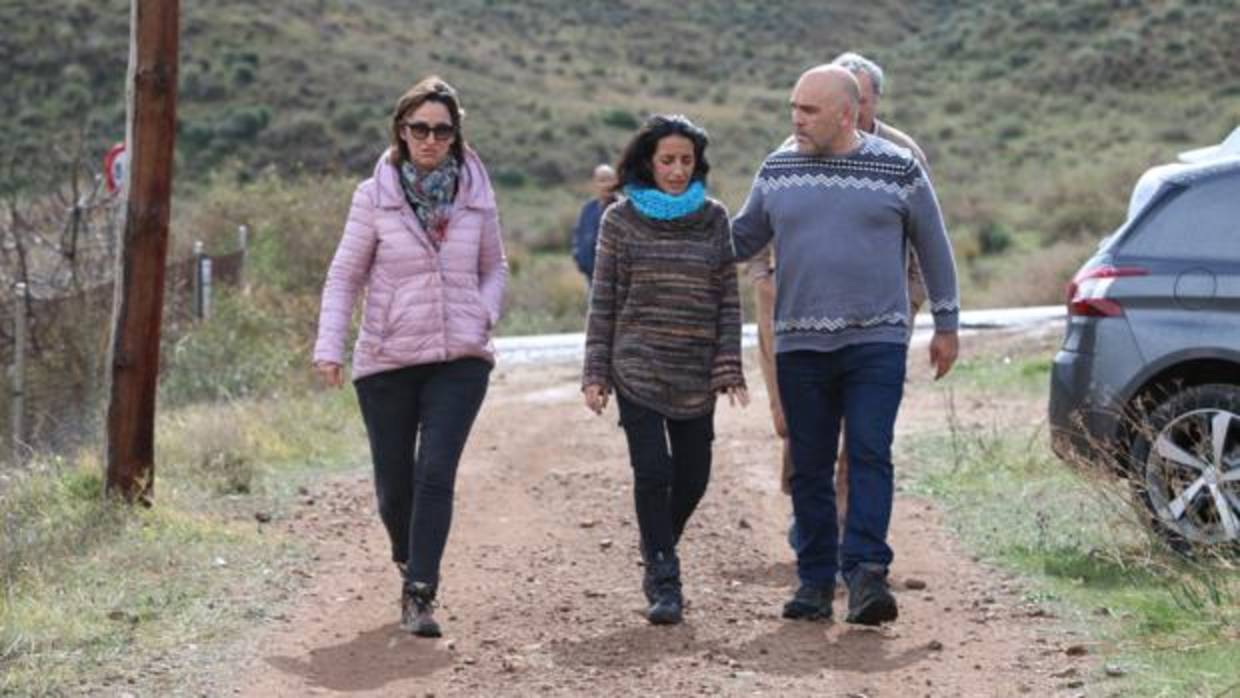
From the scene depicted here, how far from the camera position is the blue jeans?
865cm

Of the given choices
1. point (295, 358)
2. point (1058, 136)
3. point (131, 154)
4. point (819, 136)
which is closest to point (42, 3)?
point (1058, 136)

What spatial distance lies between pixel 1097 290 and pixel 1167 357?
423 mm

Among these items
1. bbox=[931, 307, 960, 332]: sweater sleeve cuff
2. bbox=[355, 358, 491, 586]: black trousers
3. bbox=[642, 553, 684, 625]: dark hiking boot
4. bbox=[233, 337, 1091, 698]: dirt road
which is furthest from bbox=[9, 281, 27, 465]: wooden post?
bbox=[931, 307, 960, 332]: sweater sleeve cuff

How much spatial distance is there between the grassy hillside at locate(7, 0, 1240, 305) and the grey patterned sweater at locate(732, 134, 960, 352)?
86.0ft

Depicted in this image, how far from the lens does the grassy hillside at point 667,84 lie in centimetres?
4688

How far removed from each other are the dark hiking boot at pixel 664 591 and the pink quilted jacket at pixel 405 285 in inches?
39.0

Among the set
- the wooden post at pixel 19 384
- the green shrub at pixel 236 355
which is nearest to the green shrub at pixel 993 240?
the green shrub at pixel 236 355

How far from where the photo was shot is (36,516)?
442 inches

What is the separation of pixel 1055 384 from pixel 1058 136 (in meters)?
49.1

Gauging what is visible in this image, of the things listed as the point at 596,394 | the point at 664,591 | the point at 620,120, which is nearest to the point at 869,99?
the point at 596,394

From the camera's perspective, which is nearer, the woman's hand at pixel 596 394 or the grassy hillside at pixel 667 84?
the woman's hand at pixel 596 394

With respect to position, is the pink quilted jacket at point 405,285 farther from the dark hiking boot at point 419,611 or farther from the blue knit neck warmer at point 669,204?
the dark hiking boot at point 419,611

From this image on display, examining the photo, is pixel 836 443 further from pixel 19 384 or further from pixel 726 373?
pixel 19 384

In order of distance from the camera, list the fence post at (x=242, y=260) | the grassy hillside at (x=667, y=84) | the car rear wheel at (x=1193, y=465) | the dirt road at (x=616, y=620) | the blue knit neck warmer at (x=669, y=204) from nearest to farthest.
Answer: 1. the dirt road at (x=616, y=620)
2. the blue knit neck warmer at (x=669, y=204)
3. the car rear wheel at (x=1193, y=465)
4. the fence post at (x=242, y=260)
5. the grassy hillside at (x=667, y=84)
